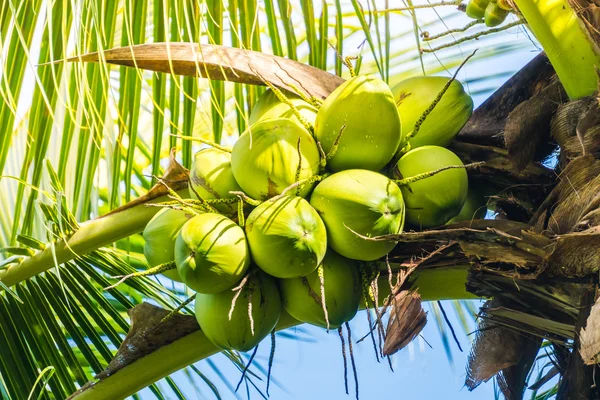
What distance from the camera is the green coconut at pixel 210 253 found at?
114cm

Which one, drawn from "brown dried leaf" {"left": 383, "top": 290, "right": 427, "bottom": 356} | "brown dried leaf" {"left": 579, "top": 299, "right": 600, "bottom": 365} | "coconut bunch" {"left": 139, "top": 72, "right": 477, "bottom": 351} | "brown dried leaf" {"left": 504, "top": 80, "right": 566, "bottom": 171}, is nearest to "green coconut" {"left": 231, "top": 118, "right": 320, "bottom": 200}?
"coconut bunch" {"left": 139, "top": 72, "right": 477, "bottom": 351}

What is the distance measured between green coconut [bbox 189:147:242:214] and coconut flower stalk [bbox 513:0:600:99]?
544 mm

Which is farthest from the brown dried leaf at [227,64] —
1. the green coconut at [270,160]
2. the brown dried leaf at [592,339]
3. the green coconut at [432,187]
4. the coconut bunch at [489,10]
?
the brown dried leaf at [592,339]

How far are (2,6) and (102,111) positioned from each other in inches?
12.5

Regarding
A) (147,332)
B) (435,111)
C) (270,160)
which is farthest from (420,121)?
(147,332)

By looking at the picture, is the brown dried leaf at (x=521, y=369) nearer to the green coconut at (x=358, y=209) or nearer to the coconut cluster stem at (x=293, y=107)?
the green coconut at (x=358, y=209)

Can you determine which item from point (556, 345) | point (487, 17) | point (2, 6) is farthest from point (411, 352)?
point (2, 6)

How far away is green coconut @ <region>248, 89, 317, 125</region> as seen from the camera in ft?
4.37

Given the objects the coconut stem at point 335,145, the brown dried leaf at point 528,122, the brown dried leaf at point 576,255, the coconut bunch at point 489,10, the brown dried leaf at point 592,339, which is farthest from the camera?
the coconut bunch at point 489,10

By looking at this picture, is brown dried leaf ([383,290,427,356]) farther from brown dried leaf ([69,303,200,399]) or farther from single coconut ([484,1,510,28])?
single coconut ([484,1,510,28])

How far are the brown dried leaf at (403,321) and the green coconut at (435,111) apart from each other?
28 cm

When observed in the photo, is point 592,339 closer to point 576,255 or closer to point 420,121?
point 576,255

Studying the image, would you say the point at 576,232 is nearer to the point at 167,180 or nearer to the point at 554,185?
the point at 554,185

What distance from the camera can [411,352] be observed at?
92.4 inches
